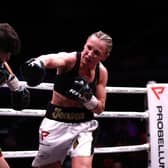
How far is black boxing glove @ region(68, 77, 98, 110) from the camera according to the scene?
233 cm

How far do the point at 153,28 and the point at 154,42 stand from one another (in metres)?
0.22

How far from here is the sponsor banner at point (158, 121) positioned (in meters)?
3.05

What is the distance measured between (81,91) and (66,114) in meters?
0.18

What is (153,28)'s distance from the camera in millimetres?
7727

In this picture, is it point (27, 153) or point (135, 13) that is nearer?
point (27, 153)

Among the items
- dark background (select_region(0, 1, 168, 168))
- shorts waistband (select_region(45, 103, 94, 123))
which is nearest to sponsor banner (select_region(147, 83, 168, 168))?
shorts waistband (select_region(45, 103, 94, 123))

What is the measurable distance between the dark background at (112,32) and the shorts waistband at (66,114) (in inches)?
127

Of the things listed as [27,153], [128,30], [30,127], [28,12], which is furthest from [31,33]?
[27,153]

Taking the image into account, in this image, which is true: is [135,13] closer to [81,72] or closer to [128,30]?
[128,30]

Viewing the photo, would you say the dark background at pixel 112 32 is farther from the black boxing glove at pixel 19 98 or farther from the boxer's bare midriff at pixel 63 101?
the black boxing glove at pixel 19 98

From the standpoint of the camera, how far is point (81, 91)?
2.32 m

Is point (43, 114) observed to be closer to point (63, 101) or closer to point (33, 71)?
point (63, 101)

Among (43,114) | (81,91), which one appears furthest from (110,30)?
(81,91)

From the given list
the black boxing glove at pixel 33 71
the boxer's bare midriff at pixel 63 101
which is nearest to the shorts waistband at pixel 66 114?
the boxer's bare midriff at pixel 63 101
